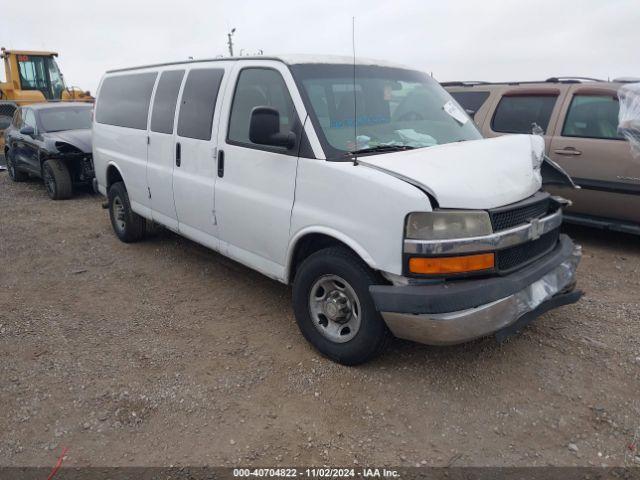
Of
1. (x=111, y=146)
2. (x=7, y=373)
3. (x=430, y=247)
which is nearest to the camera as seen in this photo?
(x=430, y=247)

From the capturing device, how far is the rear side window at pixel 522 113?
610 cm

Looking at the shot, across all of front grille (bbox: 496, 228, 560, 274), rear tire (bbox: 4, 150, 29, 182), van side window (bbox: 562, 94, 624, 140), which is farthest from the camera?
rear tire (bbox: 4, 150, 29, 182)

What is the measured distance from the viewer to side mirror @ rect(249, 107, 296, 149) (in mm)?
3330

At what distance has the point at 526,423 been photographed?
2.94 m

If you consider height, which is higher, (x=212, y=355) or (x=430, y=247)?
(x=430, y=247)

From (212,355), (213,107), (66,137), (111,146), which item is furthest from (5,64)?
(212,355)

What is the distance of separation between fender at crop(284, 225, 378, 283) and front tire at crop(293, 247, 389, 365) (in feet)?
0.38

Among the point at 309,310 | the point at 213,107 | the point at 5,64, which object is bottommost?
the point at 309,310

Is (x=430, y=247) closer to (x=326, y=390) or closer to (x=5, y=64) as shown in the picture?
(x=326, y=390)

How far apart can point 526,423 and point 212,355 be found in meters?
2.10

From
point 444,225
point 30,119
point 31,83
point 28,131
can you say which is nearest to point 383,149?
point 444,225

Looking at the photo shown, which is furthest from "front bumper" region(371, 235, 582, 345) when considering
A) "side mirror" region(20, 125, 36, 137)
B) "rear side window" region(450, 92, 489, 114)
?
"side mirror" region(20, 125, 36, 137)

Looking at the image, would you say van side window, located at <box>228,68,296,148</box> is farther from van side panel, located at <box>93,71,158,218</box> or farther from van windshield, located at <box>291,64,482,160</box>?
van side panel, located at <box>93,71,158,218</box>

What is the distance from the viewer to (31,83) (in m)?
17.2
